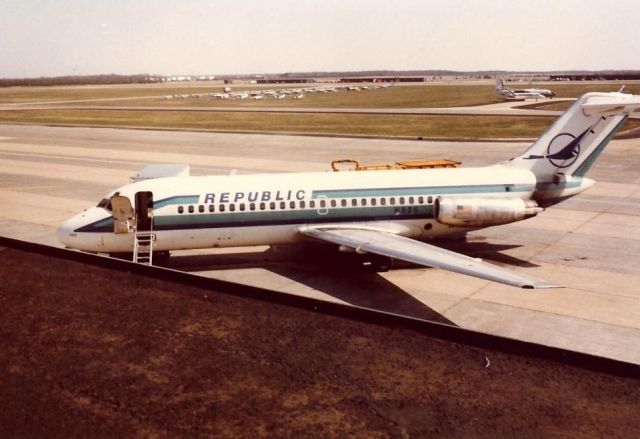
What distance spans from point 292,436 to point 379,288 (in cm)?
939

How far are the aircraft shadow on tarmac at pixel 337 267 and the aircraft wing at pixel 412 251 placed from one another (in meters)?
1.30

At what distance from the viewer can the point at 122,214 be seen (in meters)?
19.4

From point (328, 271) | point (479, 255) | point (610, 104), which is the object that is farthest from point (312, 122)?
point (328, 271)

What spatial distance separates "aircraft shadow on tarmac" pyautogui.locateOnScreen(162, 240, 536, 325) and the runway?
0.12ft

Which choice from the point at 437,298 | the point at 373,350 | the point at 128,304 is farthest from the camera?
the point at 437,298

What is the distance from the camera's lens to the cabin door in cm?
1955

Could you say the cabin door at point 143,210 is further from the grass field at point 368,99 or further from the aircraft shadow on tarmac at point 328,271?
the grass field at point 368,99

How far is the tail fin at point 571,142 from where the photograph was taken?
71.6 ft

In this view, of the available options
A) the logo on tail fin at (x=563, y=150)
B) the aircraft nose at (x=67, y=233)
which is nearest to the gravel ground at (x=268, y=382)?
the aircraft nose at (x=67, y=233)

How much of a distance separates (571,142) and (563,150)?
1.34ft

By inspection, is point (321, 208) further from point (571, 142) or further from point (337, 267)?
point (571, 142)

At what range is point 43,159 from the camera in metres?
48.6

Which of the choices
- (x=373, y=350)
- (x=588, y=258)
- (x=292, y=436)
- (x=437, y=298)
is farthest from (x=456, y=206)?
(x=292, y=436)

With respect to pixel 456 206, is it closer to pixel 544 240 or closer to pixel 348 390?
pixel 544 240
